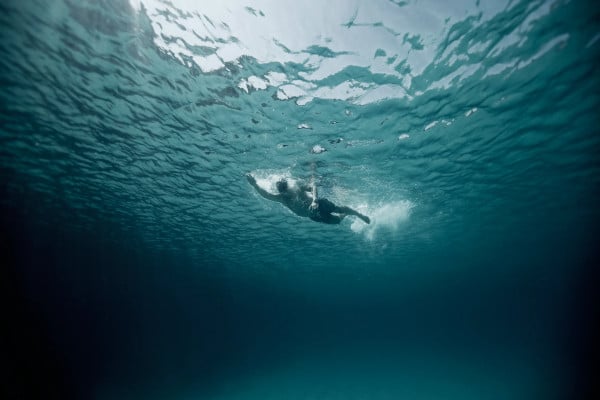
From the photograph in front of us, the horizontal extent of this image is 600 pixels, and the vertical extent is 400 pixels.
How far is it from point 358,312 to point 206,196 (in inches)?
3799

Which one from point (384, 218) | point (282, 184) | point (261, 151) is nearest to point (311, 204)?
point (282, 184)

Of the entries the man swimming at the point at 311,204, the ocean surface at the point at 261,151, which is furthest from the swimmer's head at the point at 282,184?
the ocean surface at the point at 261,151

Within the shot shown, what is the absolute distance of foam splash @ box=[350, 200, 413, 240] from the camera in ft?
65.9

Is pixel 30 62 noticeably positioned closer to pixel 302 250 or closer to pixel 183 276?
pixel 302 250

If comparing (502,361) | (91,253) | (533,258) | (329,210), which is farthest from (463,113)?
(502,361)

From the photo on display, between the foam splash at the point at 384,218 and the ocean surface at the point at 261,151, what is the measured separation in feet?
0.80

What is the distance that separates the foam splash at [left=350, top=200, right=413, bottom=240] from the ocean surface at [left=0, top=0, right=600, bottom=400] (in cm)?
24

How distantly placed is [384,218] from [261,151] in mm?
13793

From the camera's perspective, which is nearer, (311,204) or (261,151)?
(311,204)

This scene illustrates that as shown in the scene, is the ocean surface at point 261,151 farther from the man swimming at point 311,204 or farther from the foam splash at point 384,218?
the man swimming at point 311,204

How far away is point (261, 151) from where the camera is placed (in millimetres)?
12734

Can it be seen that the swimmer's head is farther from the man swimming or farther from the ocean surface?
the ocean surface

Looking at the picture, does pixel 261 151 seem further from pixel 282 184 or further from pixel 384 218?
pixel 384 218

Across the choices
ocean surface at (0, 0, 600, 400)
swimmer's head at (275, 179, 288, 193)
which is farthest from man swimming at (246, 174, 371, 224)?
ocean surface at (0, 0, 600, 400)
